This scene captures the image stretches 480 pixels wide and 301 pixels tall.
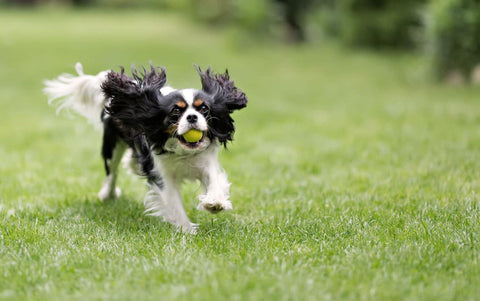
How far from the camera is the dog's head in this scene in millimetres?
3887

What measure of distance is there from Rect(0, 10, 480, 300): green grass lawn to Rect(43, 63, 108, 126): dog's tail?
0.78 metres

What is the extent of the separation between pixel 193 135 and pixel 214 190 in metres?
0.43

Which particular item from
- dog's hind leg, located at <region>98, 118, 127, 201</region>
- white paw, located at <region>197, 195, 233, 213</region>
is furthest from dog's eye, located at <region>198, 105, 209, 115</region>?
dog's hind leg, located at <region>98, 118, 127, 201</region>

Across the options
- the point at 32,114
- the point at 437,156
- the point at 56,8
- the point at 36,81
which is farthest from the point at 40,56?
the point at 56,8

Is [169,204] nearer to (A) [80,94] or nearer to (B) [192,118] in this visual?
(B) [192,118]

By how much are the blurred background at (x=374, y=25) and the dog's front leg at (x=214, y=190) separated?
26.7ft

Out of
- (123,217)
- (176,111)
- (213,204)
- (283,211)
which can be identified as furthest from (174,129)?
(283,211)

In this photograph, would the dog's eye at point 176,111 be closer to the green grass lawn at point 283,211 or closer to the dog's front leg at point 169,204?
the dog's front leg at point 169,204

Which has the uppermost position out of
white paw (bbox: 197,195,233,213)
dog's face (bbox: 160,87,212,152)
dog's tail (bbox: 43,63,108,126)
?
dog's face (bbox: 160,87,212,152)

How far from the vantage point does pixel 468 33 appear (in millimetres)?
10906

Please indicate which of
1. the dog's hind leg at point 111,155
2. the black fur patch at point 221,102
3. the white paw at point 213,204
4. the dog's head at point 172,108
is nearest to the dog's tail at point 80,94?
the dog's hind leg at point 111,155

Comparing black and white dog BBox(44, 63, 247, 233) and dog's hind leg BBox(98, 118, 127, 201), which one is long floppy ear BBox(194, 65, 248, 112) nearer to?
black and white dog BBox(44, 63, 247, 233)

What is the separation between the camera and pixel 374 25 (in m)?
16.7

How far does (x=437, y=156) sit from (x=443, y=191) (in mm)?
1382
